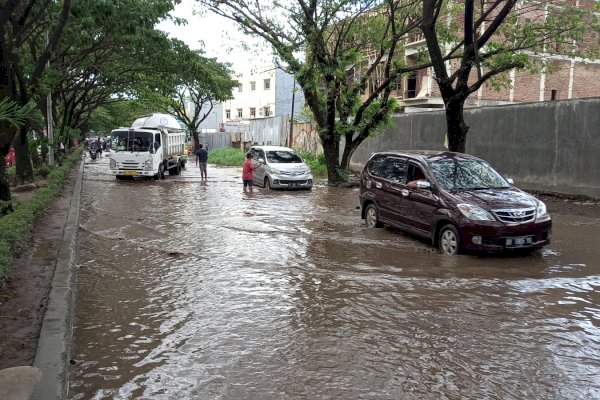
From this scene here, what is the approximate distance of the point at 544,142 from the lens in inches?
598

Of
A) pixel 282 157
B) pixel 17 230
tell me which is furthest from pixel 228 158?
pixel 17 230

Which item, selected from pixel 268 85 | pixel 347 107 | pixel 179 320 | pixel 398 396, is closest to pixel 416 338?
pixel 398 396

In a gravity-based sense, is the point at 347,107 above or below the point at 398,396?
above

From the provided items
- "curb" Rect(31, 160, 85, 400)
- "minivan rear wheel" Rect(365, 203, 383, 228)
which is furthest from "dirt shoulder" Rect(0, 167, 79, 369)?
"minivan rear wheel" Rect(365, 203, 383, 228)

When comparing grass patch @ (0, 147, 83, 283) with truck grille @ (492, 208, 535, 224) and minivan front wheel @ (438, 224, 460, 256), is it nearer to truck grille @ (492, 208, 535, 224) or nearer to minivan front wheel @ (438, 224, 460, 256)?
minivan front wheel @ (438, 224, 460, 256)

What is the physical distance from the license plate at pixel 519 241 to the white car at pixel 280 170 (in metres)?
11.2

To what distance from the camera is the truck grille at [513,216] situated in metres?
7.72

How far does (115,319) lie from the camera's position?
5.48 metres

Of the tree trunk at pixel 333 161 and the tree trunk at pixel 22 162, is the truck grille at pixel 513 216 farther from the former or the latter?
the tree trunk at pixel 22 162

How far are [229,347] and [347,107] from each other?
16.1m

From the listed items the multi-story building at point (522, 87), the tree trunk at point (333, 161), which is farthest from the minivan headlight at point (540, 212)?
the multi-story building at point (522, 87)

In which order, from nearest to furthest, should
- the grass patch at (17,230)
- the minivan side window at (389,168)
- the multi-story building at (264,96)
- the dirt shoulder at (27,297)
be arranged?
the dirt shoulder at (27,297) < the grass patch at (17,230) < the minivan side window at (389,168) < the multi-story building at (264,96)

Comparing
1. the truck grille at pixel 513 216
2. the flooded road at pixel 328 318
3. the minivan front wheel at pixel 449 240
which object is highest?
the truck grille at pixel 513 216

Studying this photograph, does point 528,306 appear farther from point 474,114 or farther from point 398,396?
point 474,114
